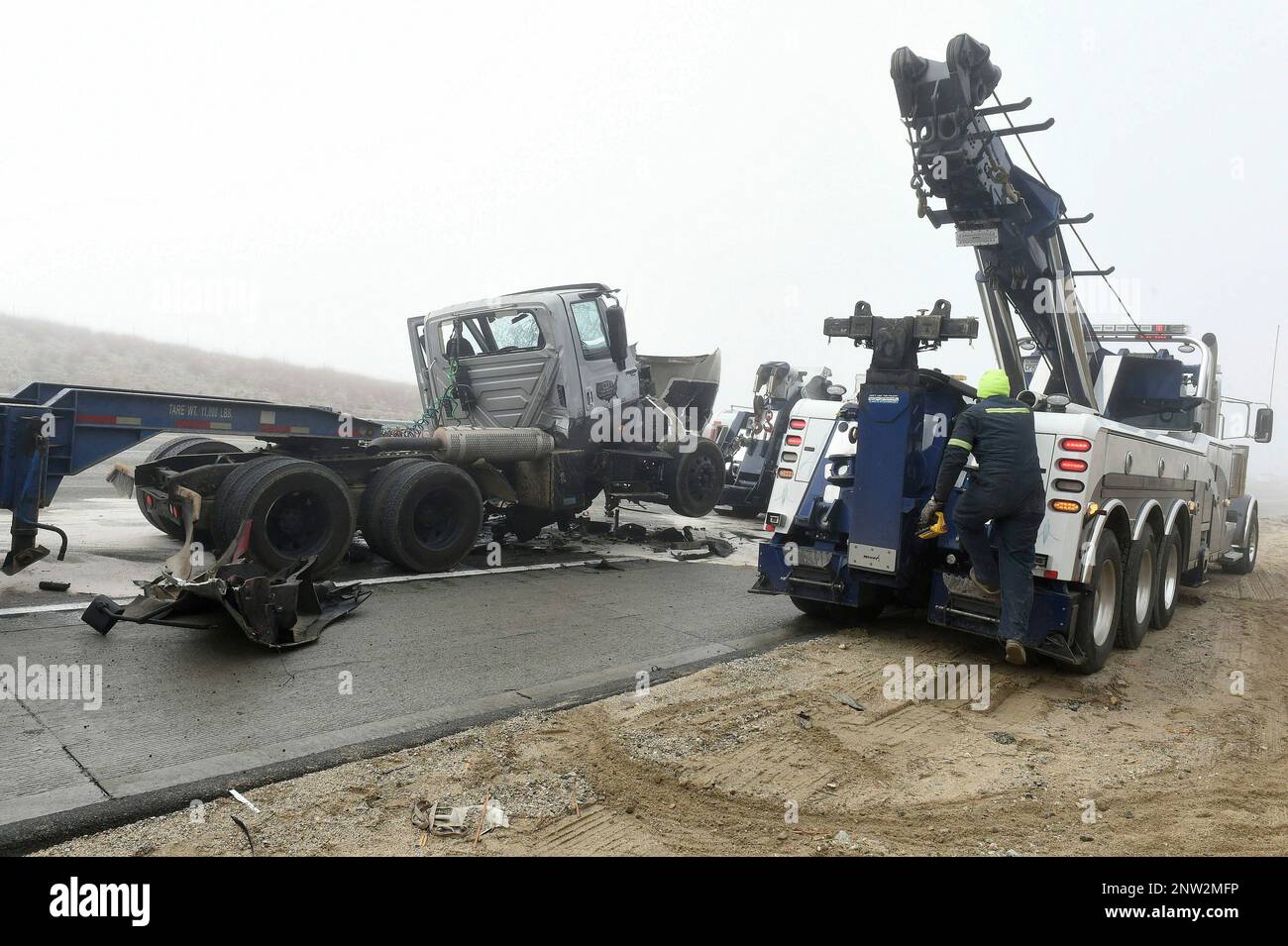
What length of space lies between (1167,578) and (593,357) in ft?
20.8

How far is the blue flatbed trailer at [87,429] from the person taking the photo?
637 cm

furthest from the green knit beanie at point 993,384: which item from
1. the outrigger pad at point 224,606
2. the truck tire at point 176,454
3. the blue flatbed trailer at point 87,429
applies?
the truck tire at point 176,454

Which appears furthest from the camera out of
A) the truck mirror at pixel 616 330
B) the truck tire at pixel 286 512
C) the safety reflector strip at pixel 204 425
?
the truck mirror at pixel 616 330

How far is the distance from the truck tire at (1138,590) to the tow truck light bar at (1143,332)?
13.8ft

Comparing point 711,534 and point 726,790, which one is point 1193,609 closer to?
point 711,534

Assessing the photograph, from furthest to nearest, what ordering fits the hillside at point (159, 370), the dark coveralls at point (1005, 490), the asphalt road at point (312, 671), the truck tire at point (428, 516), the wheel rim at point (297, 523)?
the hillside at point (159, 370) → the truck tire at point (428, 516) → the wheel rim at point (297, 523) → the dark coveralls at point (1005, 490) → the asphalt road at point (312, 671)

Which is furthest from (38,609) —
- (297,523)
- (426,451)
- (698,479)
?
(698,479)

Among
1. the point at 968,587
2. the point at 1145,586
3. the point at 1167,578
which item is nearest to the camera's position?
the point at 968,587

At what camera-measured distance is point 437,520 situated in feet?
28.8

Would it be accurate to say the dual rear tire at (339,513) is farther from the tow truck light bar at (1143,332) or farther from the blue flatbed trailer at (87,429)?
the tow truck light bar at (1143,332)

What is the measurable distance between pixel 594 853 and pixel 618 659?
105 inches

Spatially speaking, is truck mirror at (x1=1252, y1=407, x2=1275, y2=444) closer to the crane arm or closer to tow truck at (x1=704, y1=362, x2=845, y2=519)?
the crane arm

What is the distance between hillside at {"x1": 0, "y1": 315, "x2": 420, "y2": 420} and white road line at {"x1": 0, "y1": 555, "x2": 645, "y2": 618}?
23.6 m

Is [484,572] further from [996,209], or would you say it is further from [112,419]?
[996,209]
